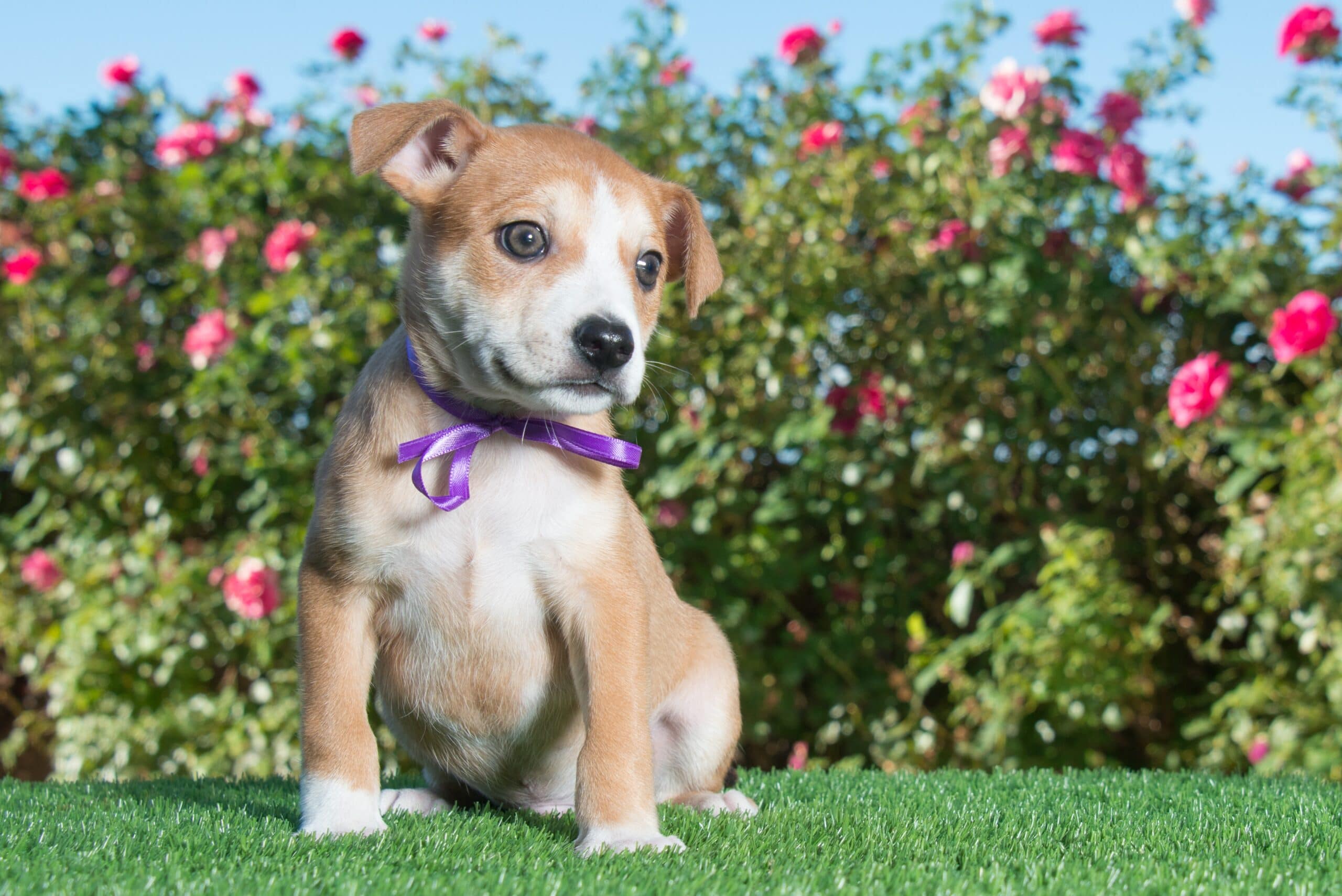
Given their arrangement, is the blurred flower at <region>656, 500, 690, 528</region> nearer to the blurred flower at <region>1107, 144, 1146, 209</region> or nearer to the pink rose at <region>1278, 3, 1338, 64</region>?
the blurred flower at <region>1107, 144, 1146, 209</region>

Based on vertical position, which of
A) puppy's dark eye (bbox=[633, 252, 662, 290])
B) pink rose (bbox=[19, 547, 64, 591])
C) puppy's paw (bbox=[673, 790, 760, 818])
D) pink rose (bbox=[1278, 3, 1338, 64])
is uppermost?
pink rose (bbox=[1278, 3, 1338, 64])

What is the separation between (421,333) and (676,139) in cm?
295

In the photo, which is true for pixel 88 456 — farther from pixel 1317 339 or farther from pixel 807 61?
pixel 1317 339

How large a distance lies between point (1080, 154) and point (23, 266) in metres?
4.79

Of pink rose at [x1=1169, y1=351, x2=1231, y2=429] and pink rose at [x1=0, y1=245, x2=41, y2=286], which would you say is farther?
pink rose at [x1=0, y1=245, x2=41, y2=286]

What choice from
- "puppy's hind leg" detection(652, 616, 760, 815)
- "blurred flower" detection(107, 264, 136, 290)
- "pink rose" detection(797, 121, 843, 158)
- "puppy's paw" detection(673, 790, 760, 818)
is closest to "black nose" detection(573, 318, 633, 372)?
"puppy's hind leg" detection(652, 616, 760, 815)

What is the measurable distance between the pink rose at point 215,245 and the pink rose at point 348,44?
102cm

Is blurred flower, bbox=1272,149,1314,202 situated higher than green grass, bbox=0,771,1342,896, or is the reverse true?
blurred flower, bbox=1272,149,1314,202

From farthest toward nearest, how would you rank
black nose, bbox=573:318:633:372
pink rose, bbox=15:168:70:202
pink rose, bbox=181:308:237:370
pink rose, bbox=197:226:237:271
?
pink rose, bbox=15:168:70:202 < pink rose, bbox=197:226:237:271 < pink rose, bbox=181:308:237:370 < black nose, bbox=573:318:633:372

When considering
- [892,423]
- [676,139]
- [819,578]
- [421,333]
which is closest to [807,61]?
[676,139]

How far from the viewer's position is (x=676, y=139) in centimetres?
501

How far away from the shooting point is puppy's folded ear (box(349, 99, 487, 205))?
88.0 inches

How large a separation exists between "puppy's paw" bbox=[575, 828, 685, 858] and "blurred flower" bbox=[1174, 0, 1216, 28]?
165 inches

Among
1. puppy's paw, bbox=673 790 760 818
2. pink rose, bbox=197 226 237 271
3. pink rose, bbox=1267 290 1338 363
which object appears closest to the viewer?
puppy's paw, bbox=673 790 760 818
